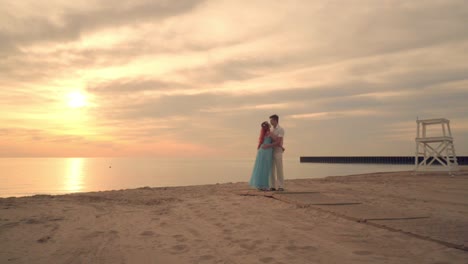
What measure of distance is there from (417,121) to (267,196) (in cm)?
868

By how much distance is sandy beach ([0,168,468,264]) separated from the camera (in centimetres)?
370

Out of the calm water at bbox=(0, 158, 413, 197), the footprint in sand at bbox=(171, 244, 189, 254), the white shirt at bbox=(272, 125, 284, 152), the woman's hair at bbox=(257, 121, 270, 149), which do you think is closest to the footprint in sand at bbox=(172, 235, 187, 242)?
the footprint in sand at bbox=(171, 244, 189, 254)

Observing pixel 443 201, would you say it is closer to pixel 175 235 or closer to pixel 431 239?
pixel 431 239

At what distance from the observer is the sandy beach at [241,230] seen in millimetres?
3695

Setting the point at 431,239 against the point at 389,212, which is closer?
the point at 431,239

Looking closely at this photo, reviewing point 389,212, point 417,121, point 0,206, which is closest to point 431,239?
point 389,212

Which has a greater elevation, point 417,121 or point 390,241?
point 417,121

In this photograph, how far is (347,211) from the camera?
18.7ft

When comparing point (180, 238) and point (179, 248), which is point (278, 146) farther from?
point (179, 248)

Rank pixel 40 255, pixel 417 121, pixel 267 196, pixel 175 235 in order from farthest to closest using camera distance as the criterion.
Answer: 1. pixel 417 121
2. pixel 267 196
3. pixel 175 235
4. pixel 40 255

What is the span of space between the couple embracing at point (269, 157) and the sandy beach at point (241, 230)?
1.76 metres

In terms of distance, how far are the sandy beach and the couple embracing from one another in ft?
5.77

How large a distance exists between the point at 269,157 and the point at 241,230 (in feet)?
15.0

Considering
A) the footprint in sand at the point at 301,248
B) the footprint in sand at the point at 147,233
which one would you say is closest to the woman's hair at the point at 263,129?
the footprint in sand at the point at 147,233
